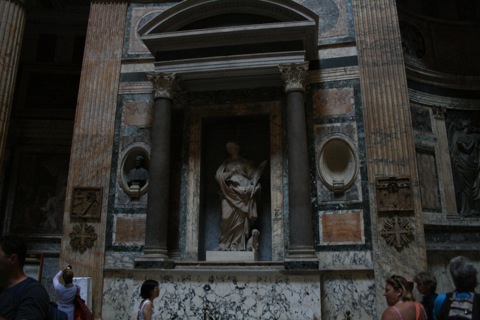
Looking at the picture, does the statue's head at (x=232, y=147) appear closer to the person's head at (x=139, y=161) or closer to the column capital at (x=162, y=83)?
the column capital at (x=162, y=83)

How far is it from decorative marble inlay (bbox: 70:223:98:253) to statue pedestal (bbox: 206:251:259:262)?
251cm

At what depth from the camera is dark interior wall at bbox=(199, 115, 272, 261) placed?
9781 millimetres

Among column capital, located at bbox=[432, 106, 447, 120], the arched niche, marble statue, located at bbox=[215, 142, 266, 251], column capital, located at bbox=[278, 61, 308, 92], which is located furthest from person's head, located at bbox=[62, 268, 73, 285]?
column capital, located at bbox=[432, 106, 447, 120]

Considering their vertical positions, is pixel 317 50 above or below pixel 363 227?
above

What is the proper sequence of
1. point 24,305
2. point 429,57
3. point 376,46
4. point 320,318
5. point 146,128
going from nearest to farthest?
1. point 24,305
2. point 320,318
3. point 376,46
4. point 146,128
5. point 429,57

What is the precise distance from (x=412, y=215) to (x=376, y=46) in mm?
3686

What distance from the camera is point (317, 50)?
9695 millimetres


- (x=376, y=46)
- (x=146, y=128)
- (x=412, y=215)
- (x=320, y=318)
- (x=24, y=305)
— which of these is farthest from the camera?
(x=146, y=128)

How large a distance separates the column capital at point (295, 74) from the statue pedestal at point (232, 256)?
136 inches

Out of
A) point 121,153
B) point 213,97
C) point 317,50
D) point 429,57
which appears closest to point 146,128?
point 121,153

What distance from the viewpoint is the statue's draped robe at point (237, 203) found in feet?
30.4

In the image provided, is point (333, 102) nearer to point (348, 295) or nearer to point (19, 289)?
point (348, 295)

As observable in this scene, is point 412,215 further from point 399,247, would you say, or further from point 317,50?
point 317,50

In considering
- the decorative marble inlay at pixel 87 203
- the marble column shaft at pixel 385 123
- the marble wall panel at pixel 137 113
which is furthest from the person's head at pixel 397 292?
the marble wall panel at pixel 137 113
